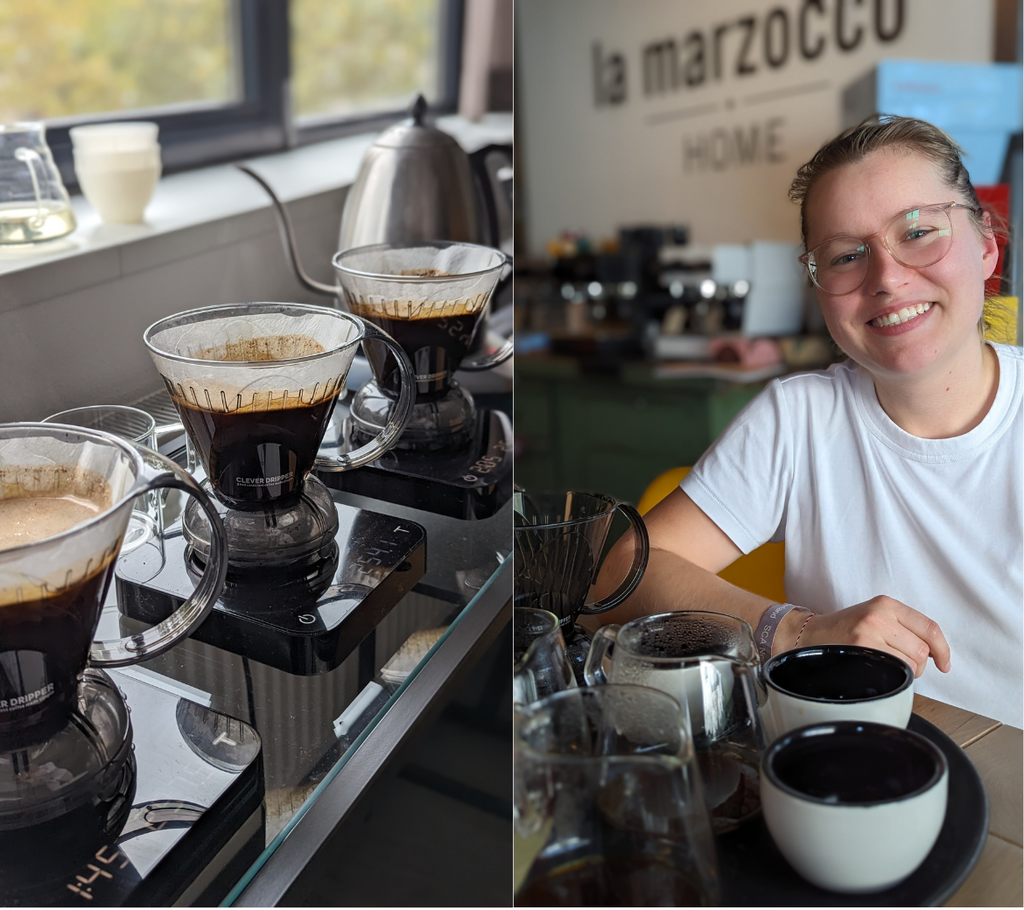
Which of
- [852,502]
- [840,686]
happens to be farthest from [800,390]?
[840,686]

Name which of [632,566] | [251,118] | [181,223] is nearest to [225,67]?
[251,118]

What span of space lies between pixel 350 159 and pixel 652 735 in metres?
0.85

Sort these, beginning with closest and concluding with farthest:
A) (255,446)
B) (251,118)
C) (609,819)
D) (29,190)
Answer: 1. (609,819)
2. (255,446)
3. (29,190)
4. (251,118)

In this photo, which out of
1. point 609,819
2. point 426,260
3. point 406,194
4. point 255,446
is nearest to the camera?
point 609,819

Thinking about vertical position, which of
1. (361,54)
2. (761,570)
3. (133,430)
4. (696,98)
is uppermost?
(696,98)

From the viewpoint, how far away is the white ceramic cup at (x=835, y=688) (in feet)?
1.27

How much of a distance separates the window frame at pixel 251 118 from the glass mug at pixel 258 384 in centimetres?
25

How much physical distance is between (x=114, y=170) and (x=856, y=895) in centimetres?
68

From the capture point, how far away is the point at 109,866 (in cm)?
36

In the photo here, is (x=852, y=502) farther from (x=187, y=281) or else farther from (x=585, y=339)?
(x=585, y=339)

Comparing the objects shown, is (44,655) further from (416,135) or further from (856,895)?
(416,135)

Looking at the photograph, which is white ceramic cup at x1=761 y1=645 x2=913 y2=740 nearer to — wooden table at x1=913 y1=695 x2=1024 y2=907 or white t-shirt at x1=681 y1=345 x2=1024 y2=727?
wooden table at x1=913 y1=695 x2=1024 y2=907

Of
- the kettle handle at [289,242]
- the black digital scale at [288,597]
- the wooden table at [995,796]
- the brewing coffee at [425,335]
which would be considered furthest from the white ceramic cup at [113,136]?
the wooden table at [995,796]

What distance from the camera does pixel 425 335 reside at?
68 cm
